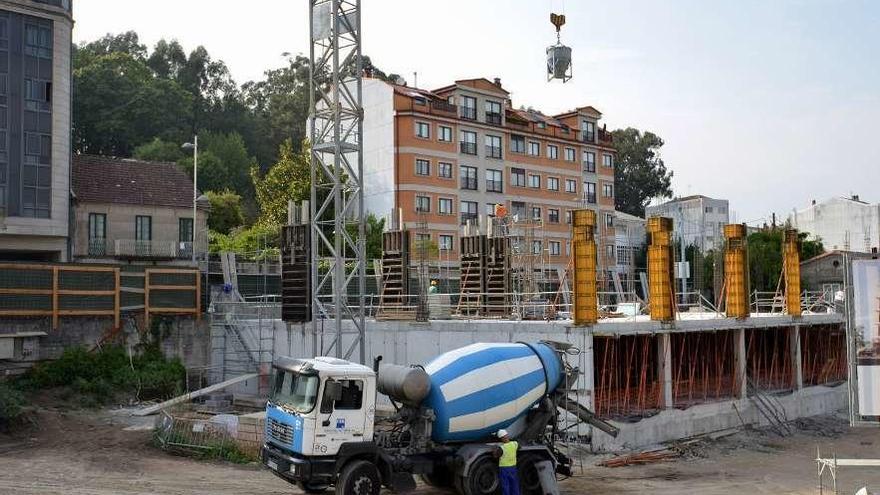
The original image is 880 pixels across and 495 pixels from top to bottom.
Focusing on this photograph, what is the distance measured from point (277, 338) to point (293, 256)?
443 centimetres

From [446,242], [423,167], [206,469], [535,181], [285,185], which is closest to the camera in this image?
[206,469]

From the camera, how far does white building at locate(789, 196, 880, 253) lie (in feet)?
266

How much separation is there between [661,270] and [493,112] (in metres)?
38.5

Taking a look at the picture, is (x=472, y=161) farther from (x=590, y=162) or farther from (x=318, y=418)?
(x=318, y=418)

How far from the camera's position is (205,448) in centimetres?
2105

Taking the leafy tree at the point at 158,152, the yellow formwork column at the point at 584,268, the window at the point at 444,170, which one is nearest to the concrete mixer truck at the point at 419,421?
the yellow formwork column at the point at 584,268

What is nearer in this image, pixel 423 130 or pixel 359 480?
pixel 359 480

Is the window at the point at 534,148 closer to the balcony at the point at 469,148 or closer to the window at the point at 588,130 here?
the balcony at the point at 469,148

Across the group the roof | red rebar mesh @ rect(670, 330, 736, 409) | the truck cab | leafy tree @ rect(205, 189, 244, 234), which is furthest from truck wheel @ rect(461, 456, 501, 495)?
leafy tree @ rect(205, 189, 244, 234)

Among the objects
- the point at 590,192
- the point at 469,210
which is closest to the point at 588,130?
the point at 590,192

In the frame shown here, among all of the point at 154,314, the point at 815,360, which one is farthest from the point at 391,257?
the point at 815,360

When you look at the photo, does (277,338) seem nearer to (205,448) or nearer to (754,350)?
(205,448)

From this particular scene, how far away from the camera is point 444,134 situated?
195 ft

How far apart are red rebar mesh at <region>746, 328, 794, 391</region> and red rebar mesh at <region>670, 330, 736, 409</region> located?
5.37ft
